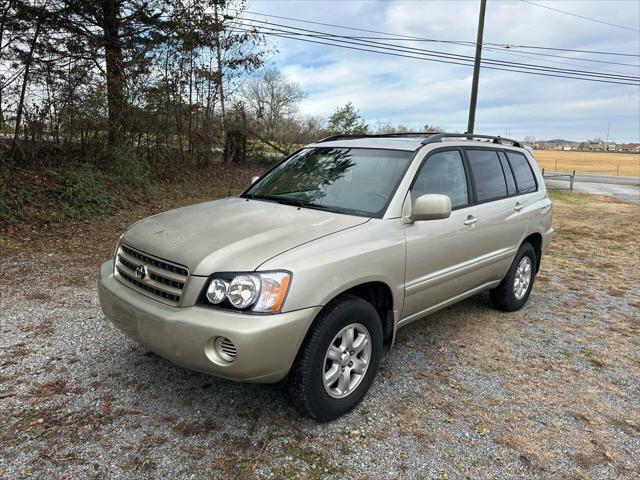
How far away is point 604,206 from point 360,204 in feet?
47.8

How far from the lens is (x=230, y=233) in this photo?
284 cm

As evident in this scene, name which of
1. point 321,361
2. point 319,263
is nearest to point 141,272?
point 319,263

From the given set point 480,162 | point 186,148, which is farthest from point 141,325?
point 186,148

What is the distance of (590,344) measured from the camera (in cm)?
420

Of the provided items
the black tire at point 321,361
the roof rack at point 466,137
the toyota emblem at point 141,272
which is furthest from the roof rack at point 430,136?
the toyota emblem at point 141,272

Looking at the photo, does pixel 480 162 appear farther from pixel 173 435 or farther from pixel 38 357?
pixel 38 357

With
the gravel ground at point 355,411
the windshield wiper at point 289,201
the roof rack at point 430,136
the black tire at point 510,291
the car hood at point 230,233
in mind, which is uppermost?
the roof rack at point 430,136

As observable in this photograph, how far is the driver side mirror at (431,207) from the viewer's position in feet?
10.3

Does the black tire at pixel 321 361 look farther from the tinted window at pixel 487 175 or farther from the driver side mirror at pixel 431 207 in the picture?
the tinted window at pixel 487 175

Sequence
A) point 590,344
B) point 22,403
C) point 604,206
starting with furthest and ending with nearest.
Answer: point 604,206 < point 590,344 < point 22,403

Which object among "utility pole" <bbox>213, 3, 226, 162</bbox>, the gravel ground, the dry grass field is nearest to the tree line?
"utility pole" <bbox>213, 3, 226, 162</bbox>

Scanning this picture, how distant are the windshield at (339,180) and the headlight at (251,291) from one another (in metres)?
0.97

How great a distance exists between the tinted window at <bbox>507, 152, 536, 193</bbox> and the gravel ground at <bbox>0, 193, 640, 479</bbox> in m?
1.41

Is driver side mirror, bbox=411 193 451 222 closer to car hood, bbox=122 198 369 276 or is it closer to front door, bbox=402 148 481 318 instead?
front door, bbox=402 148 481 318
